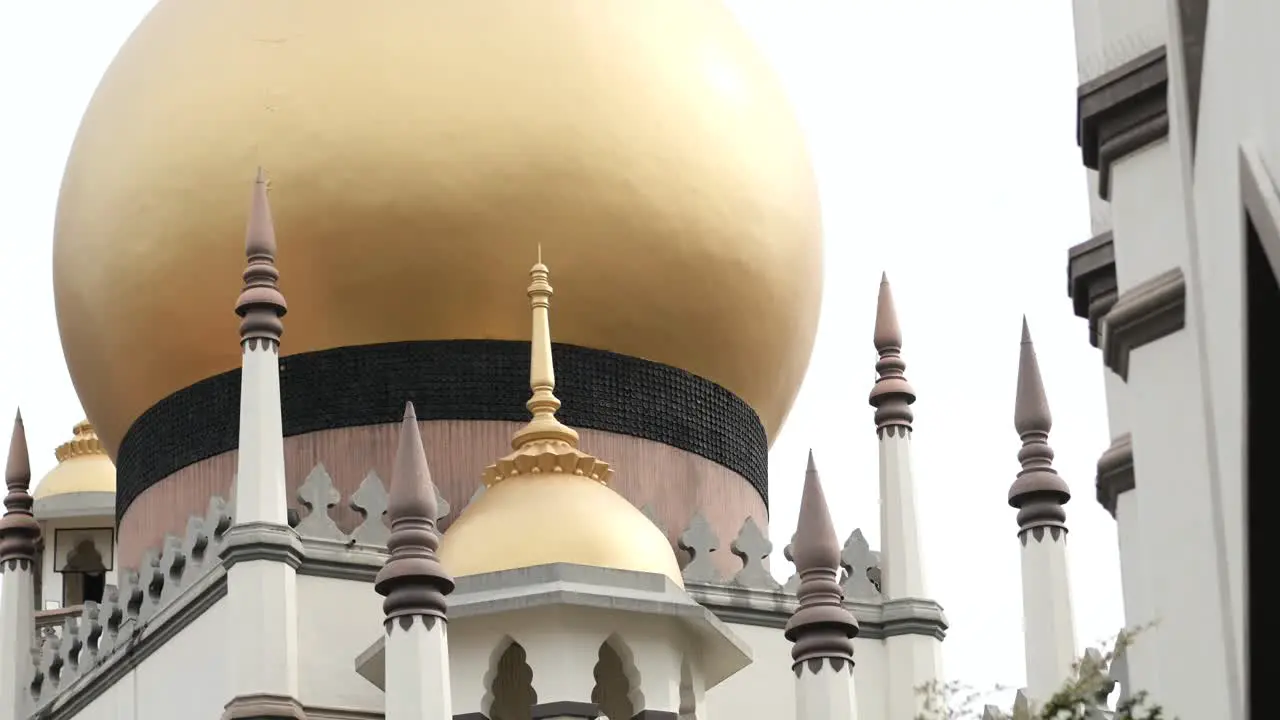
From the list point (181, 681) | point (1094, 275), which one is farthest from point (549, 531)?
point (1094, 275)

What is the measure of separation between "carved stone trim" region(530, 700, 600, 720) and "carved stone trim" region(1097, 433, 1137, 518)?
6887 mm

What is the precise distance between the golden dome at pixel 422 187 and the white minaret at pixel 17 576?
33.9 inches

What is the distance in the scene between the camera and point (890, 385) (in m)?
18.4

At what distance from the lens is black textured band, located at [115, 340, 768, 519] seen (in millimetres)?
17562

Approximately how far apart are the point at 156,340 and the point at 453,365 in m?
2.01

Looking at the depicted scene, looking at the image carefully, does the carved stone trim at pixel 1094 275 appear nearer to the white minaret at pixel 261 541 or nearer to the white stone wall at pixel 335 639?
the white minaret at pixel 261 541

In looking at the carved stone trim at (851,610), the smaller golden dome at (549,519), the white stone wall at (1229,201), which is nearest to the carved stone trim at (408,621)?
the smaller golden dome at (549,519)

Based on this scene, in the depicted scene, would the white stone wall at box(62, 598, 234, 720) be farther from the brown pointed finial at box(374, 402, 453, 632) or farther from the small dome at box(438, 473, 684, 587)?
the brown pointed finial at box(374, 402, 453, 632)

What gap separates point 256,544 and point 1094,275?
8020mm

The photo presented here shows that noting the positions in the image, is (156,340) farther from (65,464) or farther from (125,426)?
(65,464)

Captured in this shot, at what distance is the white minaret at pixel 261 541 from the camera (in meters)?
15.5

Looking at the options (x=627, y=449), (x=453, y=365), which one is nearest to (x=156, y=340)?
(x=453, y=365)

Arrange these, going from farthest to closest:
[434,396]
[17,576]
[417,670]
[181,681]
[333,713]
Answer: [17,576], [434,396], [181,681], [333,713], [417,670]

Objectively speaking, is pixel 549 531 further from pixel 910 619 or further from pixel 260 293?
pixel 910 619
